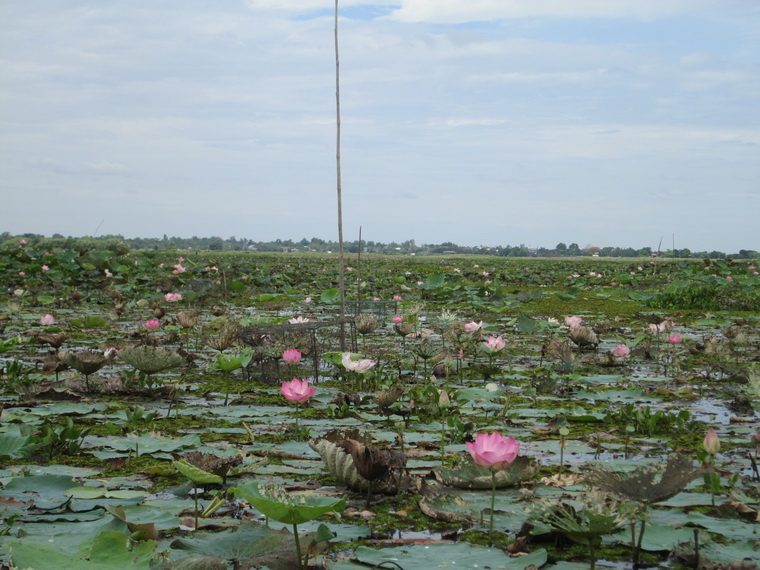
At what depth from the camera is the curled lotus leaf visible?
2.28 m

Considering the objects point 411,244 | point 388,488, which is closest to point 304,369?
point 388,488

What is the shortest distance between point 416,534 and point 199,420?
1.79 m

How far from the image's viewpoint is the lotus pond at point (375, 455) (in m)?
1.69

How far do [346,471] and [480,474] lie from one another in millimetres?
444

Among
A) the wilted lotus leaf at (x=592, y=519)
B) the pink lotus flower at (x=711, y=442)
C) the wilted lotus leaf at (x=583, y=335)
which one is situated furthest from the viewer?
the wilted lotus leaf at (x=583, y=335)

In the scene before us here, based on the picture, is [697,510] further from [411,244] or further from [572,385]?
[411,244]

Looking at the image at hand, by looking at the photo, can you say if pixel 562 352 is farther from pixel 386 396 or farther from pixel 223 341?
pixel 223 341

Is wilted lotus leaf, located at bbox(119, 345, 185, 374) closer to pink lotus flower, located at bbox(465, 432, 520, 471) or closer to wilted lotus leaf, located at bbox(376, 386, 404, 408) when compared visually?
wilted lotus leaf, located at bbox(376, 386, 404, 408)

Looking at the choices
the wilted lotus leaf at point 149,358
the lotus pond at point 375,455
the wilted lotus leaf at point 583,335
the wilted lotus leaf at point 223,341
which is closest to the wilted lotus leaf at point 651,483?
the lotus pond at point 375,455

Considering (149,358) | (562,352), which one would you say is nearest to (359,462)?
(149,358)

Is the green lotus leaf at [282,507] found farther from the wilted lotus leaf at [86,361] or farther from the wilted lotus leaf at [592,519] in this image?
the wilted lotus leaf at [86,361]

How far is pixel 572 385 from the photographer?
4461mm

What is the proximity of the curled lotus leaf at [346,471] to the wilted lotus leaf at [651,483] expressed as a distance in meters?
0.76

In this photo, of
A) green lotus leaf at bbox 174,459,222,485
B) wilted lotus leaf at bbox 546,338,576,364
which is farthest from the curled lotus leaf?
wilted lotus leaf at bbox 546,338,576,364
